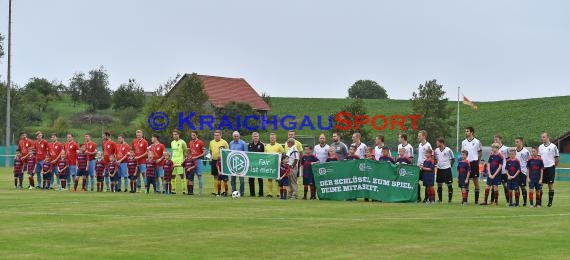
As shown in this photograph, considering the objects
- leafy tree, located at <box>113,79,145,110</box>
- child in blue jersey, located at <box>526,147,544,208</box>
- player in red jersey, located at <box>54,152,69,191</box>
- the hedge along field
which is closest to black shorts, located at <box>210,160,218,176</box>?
player in red jersey, located at <box>54,152,69,191</box>

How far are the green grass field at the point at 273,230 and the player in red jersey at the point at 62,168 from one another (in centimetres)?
773

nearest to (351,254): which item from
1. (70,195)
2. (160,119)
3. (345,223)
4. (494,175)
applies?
(345,223)

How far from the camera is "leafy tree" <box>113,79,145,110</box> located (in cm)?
10619

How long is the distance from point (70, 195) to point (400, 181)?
367 inches

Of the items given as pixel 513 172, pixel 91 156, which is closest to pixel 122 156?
pixel 91 156

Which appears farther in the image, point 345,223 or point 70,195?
point 70,195

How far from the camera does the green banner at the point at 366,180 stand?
2634 centimetres

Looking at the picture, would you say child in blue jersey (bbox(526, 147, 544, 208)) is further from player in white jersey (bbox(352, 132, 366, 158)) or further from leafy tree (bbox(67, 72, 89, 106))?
leafy tree (bbox(67, 72, 89, 106))

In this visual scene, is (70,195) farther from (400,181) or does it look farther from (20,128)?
(20,128)

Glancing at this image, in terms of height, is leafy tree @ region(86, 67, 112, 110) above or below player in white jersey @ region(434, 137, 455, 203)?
above

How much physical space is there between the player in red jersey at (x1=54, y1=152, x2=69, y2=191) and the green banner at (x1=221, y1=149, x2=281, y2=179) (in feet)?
20.4

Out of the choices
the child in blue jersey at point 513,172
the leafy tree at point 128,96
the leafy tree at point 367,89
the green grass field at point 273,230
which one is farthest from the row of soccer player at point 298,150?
the leafy tree at point 367,89

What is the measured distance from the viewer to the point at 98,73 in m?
108

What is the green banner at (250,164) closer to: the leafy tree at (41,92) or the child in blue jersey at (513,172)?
the child in blue jersey at (513,172)
